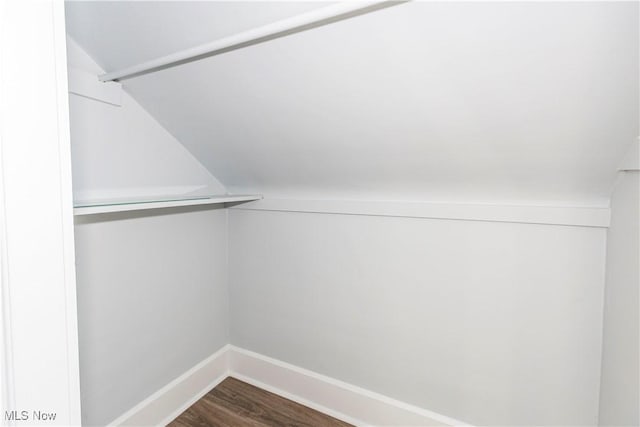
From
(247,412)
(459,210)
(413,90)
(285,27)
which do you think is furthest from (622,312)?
(247,412)

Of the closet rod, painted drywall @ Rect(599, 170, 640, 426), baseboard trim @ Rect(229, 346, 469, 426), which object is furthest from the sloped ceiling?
baseboard trim @ Rect(229, 346, 469, 426)

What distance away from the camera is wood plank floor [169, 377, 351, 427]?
5.97 ft

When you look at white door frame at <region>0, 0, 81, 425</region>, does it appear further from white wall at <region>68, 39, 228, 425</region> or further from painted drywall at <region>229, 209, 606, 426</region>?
painted drywall at <region>229, 209, 606, 426</region>

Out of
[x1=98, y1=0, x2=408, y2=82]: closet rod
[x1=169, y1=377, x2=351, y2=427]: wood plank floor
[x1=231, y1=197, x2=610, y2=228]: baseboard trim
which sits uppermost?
[x1=98, y1=0, x2=408, y2=82]: closet rod

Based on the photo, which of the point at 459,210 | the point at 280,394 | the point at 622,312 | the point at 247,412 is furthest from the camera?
the point at 280,394

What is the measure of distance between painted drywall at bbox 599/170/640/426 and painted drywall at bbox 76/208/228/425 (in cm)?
198

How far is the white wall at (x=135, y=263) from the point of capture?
147 cm

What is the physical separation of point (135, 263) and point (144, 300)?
21 cm

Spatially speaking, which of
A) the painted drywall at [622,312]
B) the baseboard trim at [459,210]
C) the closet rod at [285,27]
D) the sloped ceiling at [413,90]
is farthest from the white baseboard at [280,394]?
the closet rod at [285,27]

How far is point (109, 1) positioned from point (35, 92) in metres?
0.75

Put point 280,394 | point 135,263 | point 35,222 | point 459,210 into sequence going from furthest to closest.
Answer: point 280,394, point 135,263, point 459,210, point 35,222

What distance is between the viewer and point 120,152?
1591mm

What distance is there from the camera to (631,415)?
0.96 m

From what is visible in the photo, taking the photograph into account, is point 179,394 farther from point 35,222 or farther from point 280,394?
point 35,222
